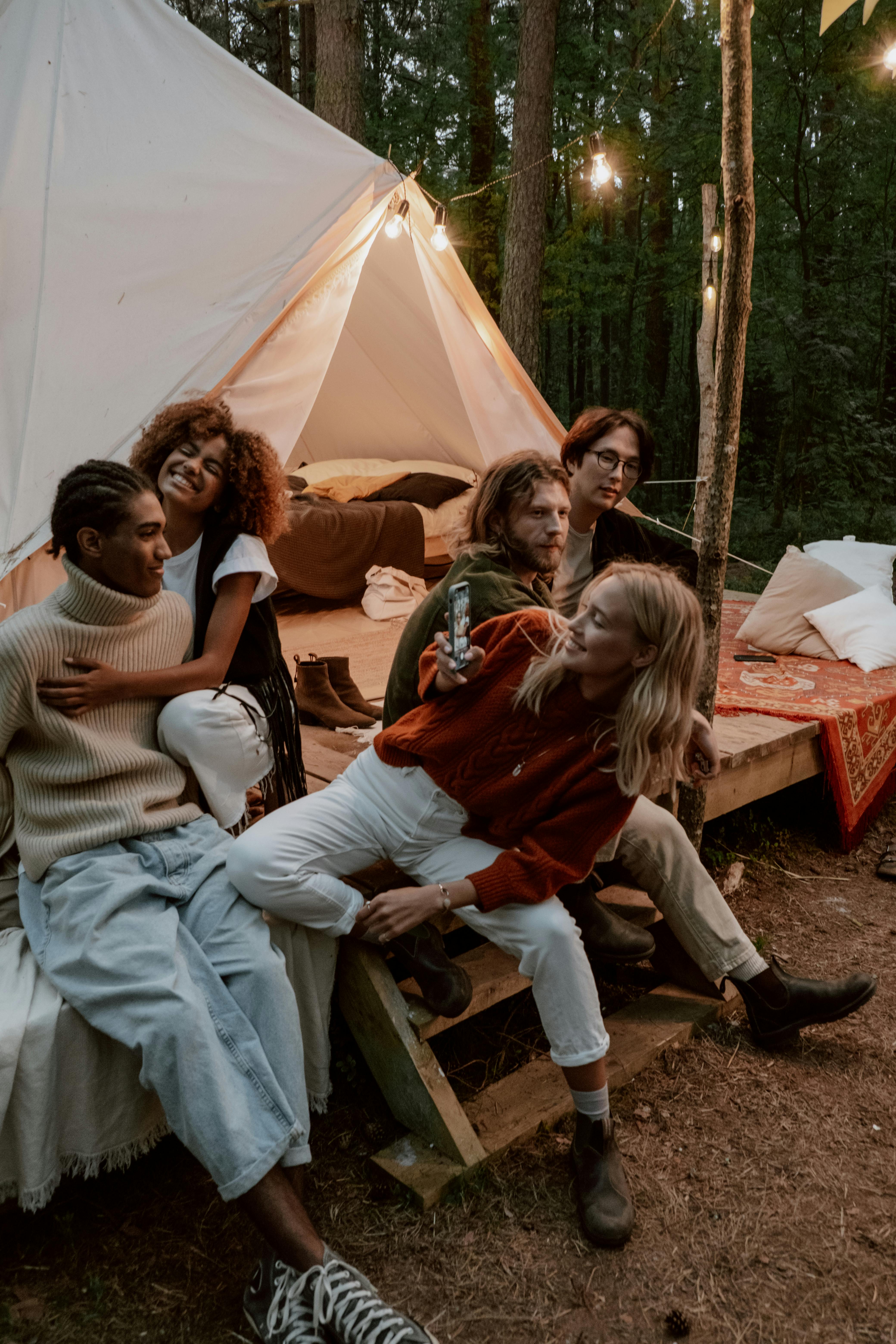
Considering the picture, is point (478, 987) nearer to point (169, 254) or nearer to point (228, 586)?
point (228, 586)

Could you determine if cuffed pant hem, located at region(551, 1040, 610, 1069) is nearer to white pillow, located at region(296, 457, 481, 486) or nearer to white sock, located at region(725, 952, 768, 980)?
white sock, located at region(725, 952, 768, 980)

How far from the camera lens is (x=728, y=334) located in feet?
8.18

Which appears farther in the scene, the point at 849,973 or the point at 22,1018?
the point at 849,973

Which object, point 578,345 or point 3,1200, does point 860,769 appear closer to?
point 3,1200

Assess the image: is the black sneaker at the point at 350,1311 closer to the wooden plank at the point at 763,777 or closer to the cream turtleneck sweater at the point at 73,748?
the cream turtleneck sweater at the point at 73,748

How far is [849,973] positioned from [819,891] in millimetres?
670

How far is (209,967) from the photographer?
160 centimetres

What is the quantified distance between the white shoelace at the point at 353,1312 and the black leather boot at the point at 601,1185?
0.42 meters

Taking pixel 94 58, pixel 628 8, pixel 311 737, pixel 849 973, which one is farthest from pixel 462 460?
pixel 628 8

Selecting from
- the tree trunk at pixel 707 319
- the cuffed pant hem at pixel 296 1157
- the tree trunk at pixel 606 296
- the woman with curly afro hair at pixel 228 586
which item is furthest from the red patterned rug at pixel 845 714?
the tree trunk at pixel 606 296

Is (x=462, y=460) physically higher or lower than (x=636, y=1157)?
higher

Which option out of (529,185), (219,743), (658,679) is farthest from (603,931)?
(529,185)

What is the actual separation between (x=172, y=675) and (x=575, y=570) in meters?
1.34

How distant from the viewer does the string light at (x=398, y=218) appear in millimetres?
3521
